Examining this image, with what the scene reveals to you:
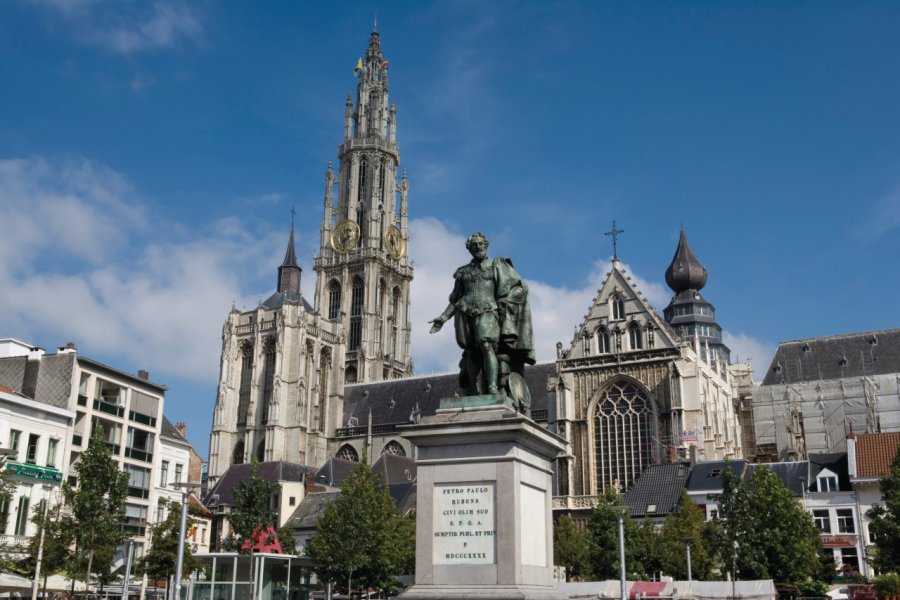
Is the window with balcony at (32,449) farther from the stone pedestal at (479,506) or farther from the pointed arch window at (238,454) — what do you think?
the pointed arch window at (238,454)

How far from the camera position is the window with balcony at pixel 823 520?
4119 centimetres

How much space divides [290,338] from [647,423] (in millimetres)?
39112

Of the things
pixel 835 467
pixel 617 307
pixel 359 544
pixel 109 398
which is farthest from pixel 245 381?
pixel 835 467

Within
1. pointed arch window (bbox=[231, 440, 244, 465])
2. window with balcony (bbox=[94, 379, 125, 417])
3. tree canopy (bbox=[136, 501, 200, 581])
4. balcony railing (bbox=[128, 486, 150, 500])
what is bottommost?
tree canopy (bbox=[136, 501, 200, 581])

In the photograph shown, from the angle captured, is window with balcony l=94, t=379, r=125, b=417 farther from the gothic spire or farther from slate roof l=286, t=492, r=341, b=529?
the gothic spire

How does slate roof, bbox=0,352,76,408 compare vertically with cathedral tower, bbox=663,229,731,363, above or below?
below

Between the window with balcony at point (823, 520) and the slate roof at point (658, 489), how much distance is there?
240 inches

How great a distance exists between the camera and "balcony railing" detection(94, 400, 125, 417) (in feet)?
125

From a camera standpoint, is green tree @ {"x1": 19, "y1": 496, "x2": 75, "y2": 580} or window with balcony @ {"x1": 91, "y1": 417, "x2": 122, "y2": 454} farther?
window with balcony @ {"x1": 91, "y1": 417, "x2": 122, "y2": 454}

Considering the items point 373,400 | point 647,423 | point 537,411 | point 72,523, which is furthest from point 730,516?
point 373,400

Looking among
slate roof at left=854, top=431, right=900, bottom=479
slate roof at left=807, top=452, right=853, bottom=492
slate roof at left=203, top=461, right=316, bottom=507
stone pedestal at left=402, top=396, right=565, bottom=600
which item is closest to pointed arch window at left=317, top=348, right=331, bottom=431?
slate roof at left=203, top=461, right=316, bottom=507

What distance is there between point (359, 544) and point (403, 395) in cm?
4414

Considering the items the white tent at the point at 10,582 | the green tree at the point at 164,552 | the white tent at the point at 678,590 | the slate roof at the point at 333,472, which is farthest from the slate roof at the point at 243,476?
the white tent at the point at 10,582

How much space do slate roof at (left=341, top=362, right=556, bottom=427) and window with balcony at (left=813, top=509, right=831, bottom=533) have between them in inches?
1232
